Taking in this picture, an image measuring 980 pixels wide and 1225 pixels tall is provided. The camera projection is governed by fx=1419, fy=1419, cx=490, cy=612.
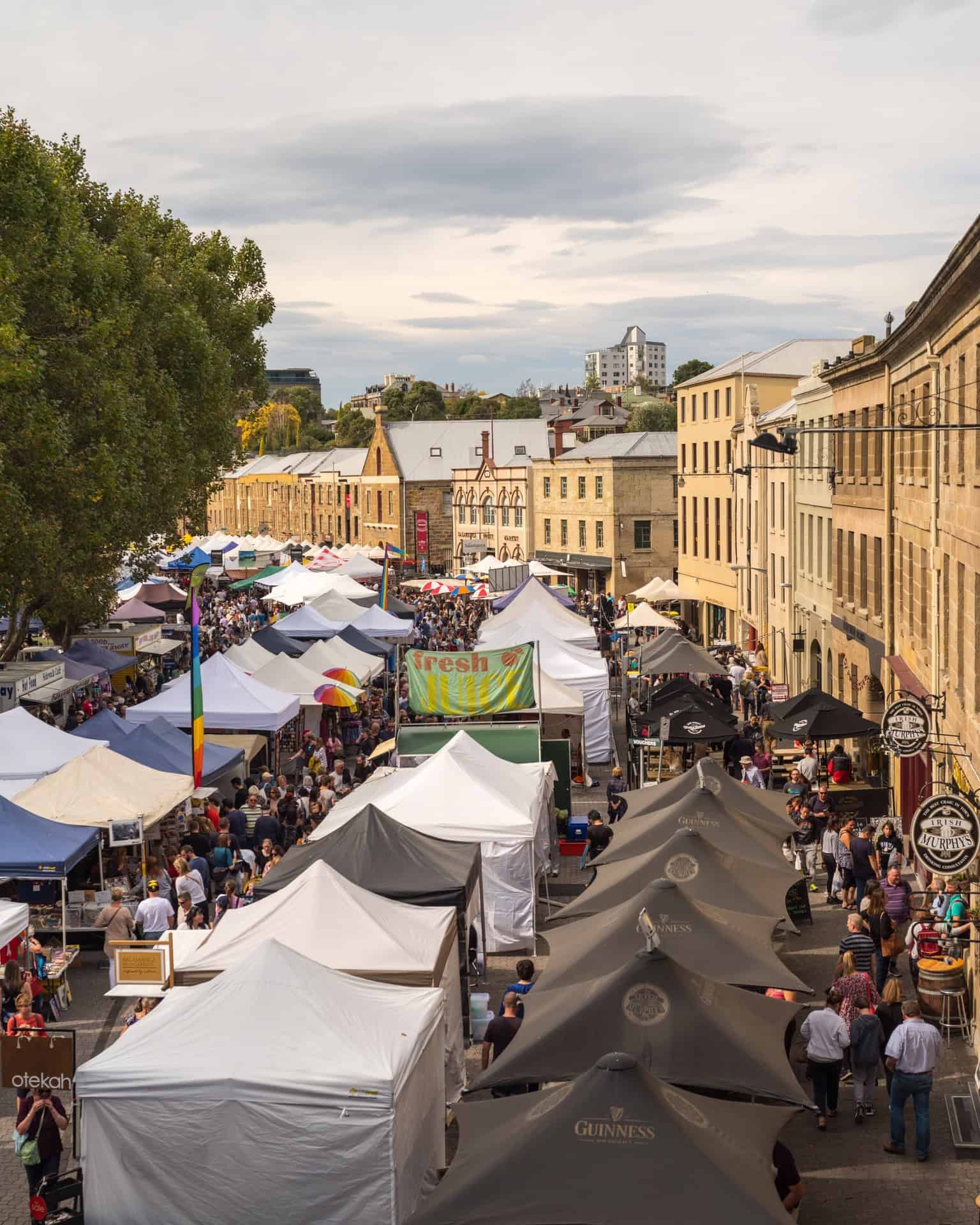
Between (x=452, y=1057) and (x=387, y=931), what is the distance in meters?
1.32

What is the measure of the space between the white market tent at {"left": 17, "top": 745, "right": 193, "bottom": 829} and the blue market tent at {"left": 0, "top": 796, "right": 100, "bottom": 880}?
2.25 feet

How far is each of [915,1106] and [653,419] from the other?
95.8 m

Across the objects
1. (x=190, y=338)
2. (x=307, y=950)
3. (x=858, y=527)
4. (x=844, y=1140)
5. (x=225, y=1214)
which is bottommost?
(x=844, y=1140)

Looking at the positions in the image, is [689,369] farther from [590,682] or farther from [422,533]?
[590,682]

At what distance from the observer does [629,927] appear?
13148 mm

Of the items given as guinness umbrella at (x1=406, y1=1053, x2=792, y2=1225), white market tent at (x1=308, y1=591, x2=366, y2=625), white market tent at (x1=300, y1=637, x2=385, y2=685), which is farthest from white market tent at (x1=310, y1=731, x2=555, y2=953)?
white market tent at (x1=308, y1=591, x2=366, y2=625)

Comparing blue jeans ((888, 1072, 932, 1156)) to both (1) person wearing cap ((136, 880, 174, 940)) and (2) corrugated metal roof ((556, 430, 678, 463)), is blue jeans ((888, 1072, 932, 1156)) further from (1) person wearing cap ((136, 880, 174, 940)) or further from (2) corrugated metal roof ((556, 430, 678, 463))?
(2) corrugated metal roof ((556, 430, 678, 463))

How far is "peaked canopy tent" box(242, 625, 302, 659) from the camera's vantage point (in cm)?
3503

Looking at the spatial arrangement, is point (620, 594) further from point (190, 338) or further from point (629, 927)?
point (629, 927)

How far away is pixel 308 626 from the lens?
40.1 metres

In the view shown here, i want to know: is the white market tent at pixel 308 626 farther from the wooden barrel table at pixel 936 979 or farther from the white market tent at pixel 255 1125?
the white market tent at pixel 255 1125

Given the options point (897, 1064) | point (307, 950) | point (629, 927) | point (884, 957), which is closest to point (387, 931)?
point (307, 950)

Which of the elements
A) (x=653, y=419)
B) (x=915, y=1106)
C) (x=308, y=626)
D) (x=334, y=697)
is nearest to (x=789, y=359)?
(x=308, y=626)

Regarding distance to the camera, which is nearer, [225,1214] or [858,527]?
[225,1214]
